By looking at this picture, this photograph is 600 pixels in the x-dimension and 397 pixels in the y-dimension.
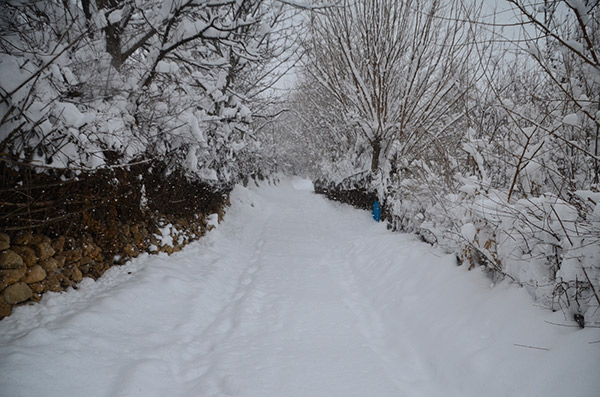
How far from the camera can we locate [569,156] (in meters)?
3.01

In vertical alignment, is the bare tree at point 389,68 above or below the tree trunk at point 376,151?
above

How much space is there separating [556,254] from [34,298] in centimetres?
459

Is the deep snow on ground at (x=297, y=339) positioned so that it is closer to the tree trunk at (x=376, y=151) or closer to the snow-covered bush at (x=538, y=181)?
the snow-covered bush at (x=538, y=181)

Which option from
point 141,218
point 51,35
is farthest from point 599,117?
point 141,218

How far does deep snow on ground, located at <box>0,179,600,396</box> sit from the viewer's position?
1952 millimetres

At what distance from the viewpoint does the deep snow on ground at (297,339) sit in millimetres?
1952

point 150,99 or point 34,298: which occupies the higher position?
point 150,99

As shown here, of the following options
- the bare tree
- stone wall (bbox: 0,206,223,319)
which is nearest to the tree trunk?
the bare tree

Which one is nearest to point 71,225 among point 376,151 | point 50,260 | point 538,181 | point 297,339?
point 50,260

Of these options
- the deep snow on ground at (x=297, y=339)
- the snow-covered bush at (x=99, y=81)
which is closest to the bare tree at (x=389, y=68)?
the snow-covered bush at (x=99, y=81)

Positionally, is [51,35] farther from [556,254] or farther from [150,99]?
[556,254]

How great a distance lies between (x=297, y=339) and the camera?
298cm

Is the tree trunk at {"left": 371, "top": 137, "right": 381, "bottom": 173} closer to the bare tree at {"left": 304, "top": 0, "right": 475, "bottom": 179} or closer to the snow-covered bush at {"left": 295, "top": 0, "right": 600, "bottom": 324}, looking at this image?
the bare tree at {"left": 304, "top": 0, "right": 475, "bottom": 179}

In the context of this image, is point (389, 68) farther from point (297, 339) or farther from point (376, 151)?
point (297, 339)
